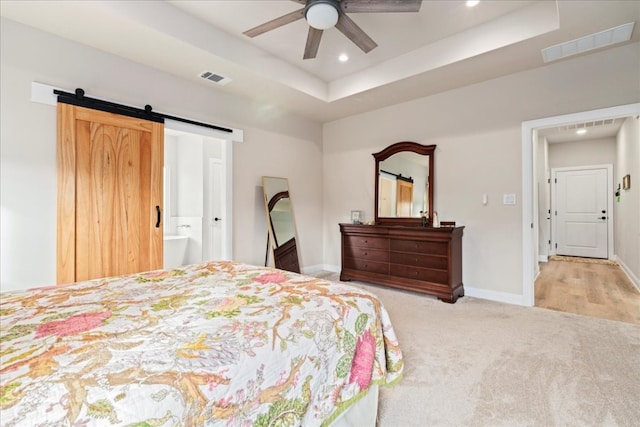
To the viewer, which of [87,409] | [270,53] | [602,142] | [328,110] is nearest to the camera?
[87,409]

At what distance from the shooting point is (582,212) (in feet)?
22.4

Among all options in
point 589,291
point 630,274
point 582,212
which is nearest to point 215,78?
point 589,291

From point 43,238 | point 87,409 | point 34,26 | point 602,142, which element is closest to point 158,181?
point 43,238

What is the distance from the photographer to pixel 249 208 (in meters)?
4.35

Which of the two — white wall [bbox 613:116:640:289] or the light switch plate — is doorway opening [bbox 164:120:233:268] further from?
white wall [bbox 613:116:640:289]

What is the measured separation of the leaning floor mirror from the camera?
4484 mm

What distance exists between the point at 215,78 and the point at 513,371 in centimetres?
404

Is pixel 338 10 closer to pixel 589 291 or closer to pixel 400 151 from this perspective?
pixel 400 151

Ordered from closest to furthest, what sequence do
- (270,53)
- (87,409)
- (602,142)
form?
(87,409), (270,53), (602,142)

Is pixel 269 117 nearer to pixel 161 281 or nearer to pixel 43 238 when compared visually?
pixel 43 238

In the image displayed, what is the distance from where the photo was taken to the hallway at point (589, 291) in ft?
10.8

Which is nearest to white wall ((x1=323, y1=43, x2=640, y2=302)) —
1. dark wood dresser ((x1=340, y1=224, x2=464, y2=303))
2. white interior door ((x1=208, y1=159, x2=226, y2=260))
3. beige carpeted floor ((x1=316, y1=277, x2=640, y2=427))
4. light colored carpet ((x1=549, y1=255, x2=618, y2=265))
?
dark wood dresser ((x1=340, y1=224, x2=464, y2=303))

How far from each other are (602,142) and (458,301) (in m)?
5.79

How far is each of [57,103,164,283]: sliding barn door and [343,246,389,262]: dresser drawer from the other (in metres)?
2.51
